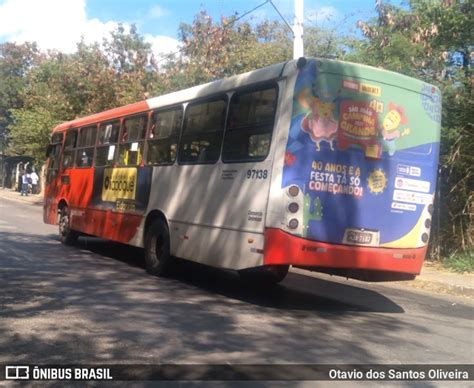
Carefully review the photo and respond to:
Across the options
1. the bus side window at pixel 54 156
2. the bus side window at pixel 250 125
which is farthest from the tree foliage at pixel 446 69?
the bus side window at pixel 54 156

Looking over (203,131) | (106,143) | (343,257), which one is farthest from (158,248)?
(343,257)

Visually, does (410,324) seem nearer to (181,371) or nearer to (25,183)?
(181,371)

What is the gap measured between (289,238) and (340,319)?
4.29ft

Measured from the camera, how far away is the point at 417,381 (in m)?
4.90

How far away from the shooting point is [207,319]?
21.9ft

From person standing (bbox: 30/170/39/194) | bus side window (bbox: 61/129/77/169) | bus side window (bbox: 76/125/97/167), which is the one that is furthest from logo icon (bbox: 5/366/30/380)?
person standing (bbox: 30/170/39/194)

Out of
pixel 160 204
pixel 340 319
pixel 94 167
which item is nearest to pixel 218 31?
pixel 94 167

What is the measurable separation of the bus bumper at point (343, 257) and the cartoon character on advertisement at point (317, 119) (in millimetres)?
1209

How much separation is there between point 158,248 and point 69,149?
17.1ft

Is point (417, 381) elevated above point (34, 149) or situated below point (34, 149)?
below

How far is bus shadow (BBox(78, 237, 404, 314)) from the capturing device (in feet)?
26.6

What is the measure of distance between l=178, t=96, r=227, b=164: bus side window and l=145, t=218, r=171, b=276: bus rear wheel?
1.29 meters

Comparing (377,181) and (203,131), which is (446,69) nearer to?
(377,181)

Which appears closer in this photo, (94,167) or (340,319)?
(340,319)
